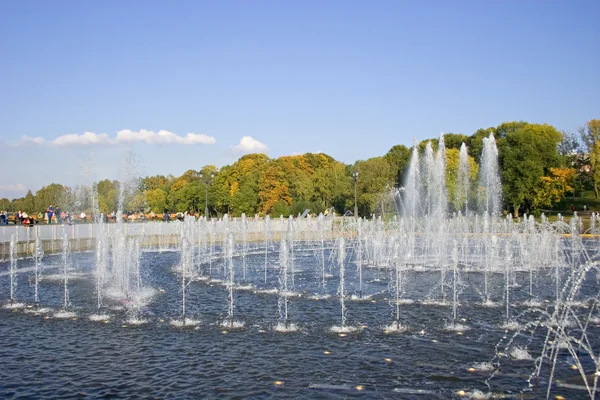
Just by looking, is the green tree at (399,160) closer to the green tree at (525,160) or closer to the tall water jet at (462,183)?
the tall water jet at (462,183)

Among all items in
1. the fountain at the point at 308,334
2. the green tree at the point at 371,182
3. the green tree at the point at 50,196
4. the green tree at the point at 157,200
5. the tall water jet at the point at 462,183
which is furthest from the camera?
the green tree at the point at 50,196

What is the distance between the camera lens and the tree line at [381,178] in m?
55.8

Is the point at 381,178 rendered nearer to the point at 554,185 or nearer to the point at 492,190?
the point at 492,190

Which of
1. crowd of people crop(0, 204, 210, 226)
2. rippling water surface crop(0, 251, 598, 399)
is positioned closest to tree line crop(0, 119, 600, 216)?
crowd of people crop(0, 204, 210, 226)

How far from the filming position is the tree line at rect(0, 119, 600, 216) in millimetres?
55750

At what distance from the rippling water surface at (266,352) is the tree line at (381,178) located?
26430 mm

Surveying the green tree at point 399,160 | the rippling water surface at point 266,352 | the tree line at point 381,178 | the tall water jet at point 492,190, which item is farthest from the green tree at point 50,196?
the rippling water surface at point 266,352

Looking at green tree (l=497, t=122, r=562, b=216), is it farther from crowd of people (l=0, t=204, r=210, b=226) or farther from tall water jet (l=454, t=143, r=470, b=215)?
crowd of people (l=0, t=204, r=210, b=226)

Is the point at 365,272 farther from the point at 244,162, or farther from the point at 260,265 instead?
the point at 244,162

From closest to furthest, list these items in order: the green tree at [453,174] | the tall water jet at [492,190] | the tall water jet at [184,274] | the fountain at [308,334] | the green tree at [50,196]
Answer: the fountain at [308,334] → the tall water jet at [184,274] → the tall water jet at [492,190] → the green tree at [453,174] → the green tree at [50,196]

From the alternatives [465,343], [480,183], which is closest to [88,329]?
[465,343]

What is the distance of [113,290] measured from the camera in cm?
1658

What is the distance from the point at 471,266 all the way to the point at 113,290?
13.5m

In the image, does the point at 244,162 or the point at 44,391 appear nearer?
the point at 44,391
